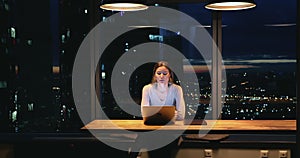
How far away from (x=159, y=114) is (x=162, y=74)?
87 cm

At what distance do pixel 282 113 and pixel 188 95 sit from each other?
1169 millimetres

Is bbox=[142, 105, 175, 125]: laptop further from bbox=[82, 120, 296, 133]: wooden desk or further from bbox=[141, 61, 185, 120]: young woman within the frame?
bbox=[141, 61, 185, 120]: young woman

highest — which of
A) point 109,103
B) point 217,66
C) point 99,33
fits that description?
point 99,33

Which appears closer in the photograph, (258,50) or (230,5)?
(230,5)

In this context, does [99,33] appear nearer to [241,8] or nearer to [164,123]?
[164,123]

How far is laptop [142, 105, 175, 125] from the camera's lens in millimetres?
3432

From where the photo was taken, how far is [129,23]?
5.29 m

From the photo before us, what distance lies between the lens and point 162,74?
425 cm

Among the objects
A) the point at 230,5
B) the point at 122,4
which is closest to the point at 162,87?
the point at 122,4

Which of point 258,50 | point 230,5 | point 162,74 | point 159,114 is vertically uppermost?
point 230,5

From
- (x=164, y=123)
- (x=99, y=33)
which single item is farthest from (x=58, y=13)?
(x=164, y=123)

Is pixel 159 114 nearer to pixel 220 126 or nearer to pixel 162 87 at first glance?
pixel 220 126

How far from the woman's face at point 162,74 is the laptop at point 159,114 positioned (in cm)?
80

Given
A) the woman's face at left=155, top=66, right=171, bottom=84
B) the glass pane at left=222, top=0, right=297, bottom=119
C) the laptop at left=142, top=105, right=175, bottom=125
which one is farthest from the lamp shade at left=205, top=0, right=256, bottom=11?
the glass pane at left=222, top=0, right=297, bottom=119
